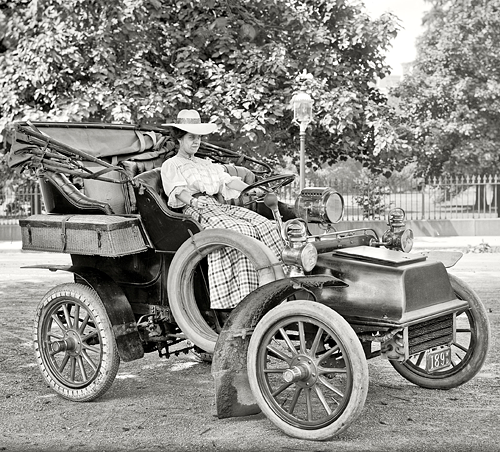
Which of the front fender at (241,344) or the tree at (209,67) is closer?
the front fender at (241,344)

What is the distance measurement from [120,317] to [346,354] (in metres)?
1.75

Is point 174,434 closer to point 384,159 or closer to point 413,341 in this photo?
point 413,341

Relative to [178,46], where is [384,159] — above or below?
below

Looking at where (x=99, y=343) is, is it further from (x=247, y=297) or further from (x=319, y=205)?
(x=319, y=205)

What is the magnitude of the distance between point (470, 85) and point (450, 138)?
2.24 metres

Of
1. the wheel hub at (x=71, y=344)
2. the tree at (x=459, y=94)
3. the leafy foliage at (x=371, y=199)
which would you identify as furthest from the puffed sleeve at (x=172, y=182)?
the tree at (x=459, y=94)

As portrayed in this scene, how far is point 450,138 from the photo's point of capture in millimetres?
31094

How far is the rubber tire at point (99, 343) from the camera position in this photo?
17.3 ft

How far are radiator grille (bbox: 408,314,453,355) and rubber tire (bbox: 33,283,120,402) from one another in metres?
1.88

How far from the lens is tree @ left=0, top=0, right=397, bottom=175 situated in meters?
16.7

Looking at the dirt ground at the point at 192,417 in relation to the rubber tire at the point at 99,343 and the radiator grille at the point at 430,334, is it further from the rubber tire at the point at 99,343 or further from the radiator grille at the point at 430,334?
the radiator grille at the point at 430,334

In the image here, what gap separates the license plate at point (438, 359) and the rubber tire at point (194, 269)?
988 millimetres

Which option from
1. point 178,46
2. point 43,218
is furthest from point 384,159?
point 43,218

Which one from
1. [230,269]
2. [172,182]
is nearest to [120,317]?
[230,269]
